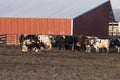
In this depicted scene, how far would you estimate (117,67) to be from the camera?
17.2 m

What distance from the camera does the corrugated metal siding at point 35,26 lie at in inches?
1578

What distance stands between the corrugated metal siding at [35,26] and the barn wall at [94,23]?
1264 mm

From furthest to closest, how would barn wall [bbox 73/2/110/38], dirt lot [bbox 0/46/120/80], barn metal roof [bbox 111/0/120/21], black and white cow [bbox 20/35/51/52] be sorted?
barn metal roof [bbox 111/0/120/21]
barn wall [bbox 73/2/110/38]
black and white cow [bbox 20/35/51/52]
dirt lot [bbox 0/46/120/80]

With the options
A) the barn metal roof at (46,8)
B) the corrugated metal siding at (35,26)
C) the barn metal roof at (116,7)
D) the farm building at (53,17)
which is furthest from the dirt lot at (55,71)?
the barn metal roof at (116,7)

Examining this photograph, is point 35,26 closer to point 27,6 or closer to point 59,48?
point 27,6

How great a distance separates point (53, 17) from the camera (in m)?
40.7

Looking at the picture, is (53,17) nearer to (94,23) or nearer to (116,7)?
(94,23)

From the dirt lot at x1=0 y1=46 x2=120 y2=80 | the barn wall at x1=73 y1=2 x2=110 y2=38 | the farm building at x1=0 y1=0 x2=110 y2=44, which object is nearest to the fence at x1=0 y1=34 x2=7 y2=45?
the farm building at x1=0 y1=0 x2=110 y2=44

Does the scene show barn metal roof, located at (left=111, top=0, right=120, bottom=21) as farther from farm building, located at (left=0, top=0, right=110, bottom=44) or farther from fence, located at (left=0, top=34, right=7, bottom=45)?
fence, located at (left=0, top=34, right=7, bottom=45)

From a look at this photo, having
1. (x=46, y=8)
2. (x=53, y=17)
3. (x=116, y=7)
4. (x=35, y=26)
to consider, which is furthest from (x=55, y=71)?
(x=116, y=7)

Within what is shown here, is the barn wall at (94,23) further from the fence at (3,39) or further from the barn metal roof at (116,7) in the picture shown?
the barn metal roof at (116,7)

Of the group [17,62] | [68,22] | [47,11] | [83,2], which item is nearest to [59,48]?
[17,62]

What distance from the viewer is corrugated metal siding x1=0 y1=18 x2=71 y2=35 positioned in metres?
40.1

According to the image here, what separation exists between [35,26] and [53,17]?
1.87 metres
